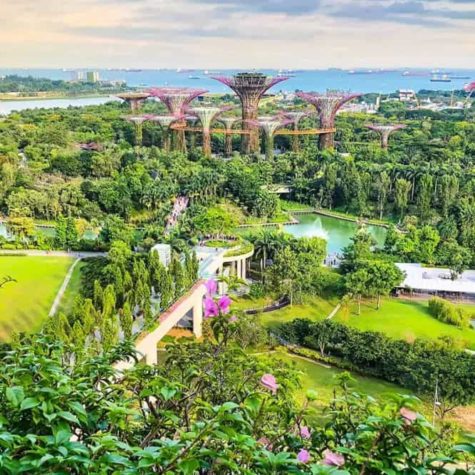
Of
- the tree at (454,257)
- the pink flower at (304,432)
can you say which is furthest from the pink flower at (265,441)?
the tree at (454,257)

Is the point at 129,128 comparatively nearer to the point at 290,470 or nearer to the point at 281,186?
the point at 281,186

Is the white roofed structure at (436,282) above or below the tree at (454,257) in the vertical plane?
below

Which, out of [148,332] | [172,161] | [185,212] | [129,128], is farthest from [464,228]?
[129,128]

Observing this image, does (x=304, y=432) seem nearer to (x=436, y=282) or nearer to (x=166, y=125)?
(x=436, y=282)

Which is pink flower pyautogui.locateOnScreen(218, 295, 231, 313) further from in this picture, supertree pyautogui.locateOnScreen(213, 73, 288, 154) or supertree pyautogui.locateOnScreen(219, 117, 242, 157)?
supertree pyautogui.locateOnScreen(219, 117, 242, 157)

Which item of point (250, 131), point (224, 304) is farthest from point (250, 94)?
point (224, 304)

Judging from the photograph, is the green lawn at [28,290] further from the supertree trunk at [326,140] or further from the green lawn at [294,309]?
the supertree trunk at [326,140]
